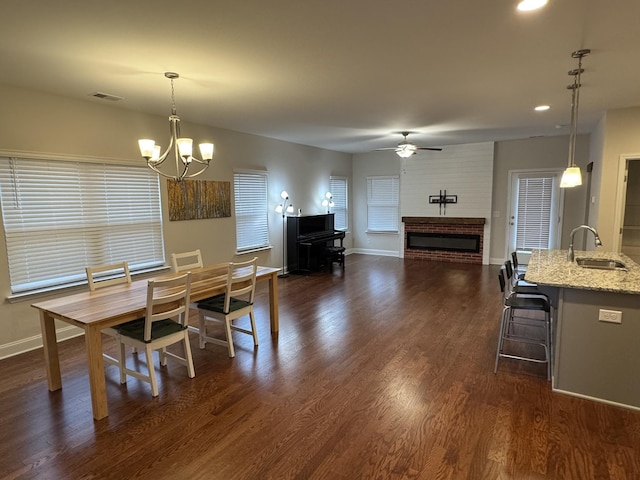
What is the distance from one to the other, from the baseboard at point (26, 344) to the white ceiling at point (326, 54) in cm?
255

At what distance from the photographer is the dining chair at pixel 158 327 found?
9.10 ft

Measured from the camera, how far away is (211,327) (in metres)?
4.29

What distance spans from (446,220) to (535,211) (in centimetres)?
177

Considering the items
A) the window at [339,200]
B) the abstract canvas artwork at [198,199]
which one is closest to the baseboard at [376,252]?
the window at [339,200]

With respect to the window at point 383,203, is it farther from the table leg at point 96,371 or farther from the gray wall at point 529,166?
the table leg at point 96,371

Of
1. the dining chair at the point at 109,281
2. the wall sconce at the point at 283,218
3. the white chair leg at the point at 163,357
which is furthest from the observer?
the wall sconce at the point at 283,218

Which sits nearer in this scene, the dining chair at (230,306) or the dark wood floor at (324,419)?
the dark wood floor at (324,419)

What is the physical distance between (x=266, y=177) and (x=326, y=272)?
7.33ft

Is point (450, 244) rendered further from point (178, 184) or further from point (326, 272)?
point (178, 184)

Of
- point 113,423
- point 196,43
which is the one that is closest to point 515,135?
point 196,43

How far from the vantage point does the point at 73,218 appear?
4082mm

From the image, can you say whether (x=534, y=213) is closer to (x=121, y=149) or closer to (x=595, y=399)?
(x=595, y=399)

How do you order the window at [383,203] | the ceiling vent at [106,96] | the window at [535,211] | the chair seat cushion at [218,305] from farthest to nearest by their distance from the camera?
the window at [383,203] < the window at [535,211] < the ceiling vent at [106,96] < the chair seat cushion at [218,305]

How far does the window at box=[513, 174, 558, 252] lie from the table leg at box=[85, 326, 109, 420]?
7.74 metres
